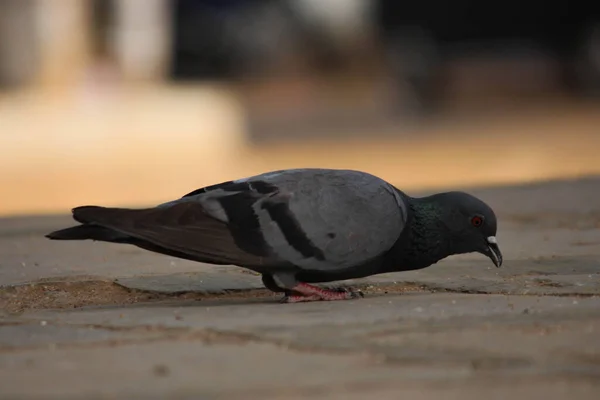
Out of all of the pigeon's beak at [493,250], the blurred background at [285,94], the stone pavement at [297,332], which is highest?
the blurred background at [285,94]

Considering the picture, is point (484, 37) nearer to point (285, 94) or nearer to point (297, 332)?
point (285, 94)

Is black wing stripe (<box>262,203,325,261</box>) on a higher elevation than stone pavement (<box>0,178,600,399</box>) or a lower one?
higher

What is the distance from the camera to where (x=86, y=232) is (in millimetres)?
3967

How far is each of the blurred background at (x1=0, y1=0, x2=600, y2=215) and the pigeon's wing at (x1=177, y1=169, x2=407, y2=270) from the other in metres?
4.27

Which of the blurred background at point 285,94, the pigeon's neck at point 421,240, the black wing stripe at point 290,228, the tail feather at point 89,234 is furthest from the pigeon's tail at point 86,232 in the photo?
the blurred background at point 285,94

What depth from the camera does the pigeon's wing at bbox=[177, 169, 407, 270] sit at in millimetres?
4008

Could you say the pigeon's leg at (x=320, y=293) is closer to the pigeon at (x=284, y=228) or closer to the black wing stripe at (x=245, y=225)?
the pigeon at (x=284, y=228)

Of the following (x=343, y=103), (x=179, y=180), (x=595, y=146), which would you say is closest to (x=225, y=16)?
(x=343, y=103)

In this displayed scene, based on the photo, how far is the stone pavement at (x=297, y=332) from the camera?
2.87 metres

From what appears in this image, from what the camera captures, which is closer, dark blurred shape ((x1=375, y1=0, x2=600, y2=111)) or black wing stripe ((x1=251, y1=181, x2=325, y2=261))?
black wing stripe ((x1=251, y1=181, x2=325, y2=261))

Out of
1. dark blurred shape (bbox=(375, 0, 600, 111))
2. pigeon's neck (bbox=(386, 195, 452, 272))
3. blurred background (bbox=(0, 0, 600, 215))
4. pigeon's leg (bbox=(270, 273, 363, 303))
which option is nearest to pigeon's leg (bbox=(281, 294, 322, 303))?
pigeon's leg (bbox=(270, 273, 363, 303))

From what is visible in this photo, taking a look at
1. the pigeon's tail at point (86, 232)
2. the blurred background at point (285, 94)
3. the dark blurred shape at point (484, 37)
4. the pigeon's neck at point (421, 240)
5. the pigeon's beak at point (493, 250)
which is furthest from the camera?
the dark blurred shape at point (484, 37)

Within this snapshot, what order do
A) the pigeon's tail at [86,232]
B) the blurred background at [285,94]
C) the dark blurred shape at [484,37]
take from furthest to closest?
the dark blurred shape at [484,37] < the blurred background at [285,94] < the pigeon's tail at [86,232]

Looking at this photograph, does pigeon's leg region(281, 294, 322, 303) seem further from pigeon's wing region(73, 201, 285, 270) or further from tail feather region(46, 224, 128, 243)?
tail feather region(46, 224, 128, 243)
